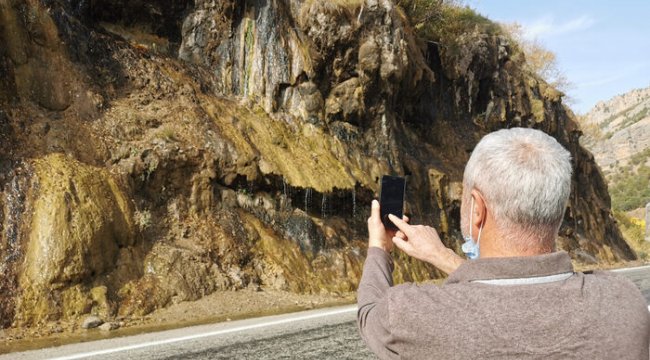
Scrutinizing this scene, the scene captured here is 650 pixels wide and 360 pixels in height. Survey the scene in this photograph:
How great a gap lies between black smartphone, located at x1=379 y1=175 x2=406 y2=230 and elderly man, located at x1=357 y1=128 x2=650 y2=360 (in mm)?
356

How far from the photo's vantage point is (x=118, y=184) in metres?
10.4

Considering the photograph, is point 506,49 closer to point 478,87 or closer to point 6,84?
point 478,87

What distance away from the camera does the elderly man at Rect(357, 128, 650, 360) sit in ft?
4.89

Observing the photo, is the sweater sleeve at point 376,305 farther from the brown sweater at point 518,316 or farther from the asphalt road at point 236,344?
the asphalt road at point 236,344

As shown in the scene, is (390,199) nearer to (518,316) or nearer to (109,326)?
(518,316)

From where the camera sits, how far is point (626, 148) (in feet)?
388

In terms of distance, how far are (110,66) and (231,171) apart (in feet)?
12.6

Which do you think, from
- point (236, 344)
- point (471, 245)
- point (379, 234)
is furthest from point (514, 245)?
point (236, 344)

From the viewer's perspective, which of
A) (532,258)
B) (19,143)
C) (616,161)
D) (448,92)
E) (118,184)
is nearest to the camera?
(532,258)

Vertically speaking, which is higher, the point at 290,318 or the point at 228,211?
the point at 228,211

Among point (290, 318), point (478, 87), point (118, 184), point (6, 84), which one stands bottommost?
point (290, 318)

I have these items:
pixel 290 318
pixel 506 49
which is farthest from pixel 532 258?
pixel 506 49

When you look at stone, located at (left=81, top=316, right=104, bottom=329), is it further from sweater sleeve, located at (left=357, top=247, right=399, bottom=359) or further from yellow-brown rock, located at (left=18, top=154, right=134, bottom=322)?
sweater sleeve, located at (left=357, top=247, right=399, bottom=359)

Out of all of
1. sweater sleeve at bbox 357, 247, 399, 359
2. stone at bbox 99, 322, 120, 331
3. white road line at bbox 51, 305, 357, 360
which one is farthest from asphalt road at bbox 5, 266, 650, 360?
sweater sleeve at bbox 357, 247, 399, 359
